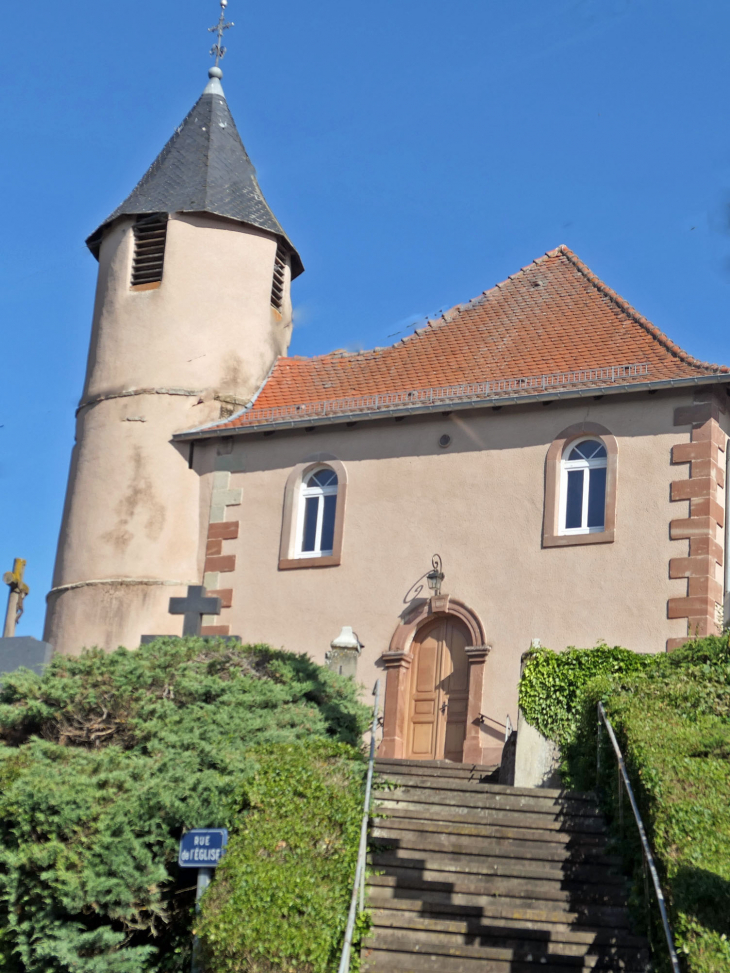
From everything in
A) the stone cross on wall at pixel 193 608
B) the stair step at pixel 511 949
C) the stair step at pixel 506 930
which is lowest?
the stair step at pixel 511 949

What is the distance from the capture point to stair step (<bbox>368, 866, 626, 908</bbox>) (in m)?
12.3

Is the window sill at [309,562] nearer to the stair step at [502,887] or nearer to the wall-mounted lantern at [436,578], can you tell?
the wall-mounted lantern at [436,578]

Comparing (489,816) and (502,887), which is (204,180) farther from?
(502,887)

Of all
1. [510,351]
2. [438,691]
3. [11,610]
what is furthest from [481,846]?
[11,610]

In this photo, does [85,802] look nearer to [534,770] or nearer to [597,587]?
[534,770]

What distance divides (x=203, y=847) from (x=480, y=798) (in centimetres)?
386

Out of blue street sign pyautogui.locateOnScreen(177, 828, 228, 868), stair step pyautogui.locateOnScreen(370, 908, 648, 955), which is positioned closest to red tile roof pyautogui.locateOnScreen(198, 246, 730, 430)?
stair step pyautogui.locateOnScreen(370, 908, 648, 955)

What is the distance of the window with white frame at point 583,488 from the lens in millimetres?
19453

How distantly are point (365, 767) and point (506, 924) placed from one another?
2577 millimetres

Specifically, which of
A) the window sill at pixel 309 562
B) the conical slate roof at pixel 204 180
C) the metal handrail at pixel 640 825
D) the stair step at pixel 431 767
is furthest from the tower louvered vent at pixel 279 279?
the metal handrail at pixel 640 825

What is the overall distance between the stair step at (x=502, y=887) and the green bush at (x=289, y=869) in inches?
21.7

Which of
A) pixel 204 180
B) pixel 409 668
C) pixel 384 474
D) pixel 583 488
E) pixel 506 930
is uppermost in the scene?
pixel 204 180

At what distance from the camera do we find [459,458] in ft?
67.2

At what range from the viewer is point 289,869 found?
11680mm
